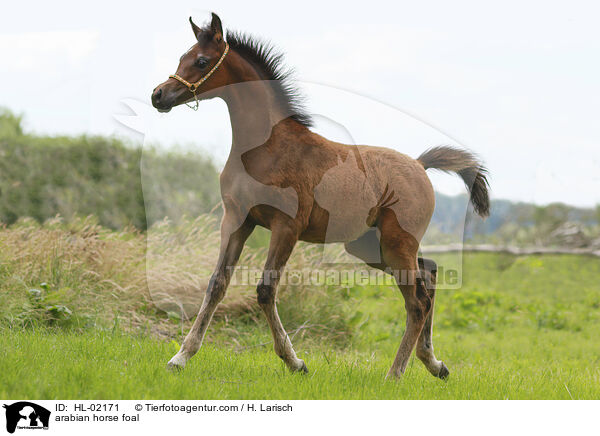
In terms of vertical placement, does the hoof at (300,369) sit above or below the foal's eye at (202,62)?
below

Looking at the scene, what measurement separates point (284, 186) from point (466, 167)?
6.07 feet

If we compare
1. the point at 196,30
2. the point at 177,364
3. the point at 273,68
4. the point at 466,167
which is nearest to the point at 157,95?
the point at 196,30

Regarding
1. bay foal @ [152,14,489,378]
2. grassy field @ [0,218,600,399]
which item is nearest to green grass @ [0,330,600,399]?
grassy field @ [0,218,600,399]

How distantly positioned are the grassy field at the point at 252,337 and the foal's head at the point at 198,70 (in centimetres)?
200

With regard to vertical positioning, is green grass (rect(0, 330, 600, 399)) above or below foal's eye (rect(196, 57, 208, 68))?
below

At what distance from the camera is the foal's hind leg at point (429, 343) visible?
14.9ft

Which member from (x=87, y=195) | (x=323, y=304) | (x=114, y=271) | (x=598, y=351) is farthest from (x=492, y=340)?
(x=87, y=195)

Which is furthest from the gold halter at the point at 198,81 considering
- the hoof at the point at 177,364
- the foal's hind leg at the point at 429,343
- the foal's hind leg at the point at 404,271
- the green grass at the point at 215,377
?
the foal's hind leg at the point at 429,343

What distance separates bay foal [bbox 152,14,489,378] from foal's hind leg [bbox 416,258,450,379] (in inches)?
0.7
